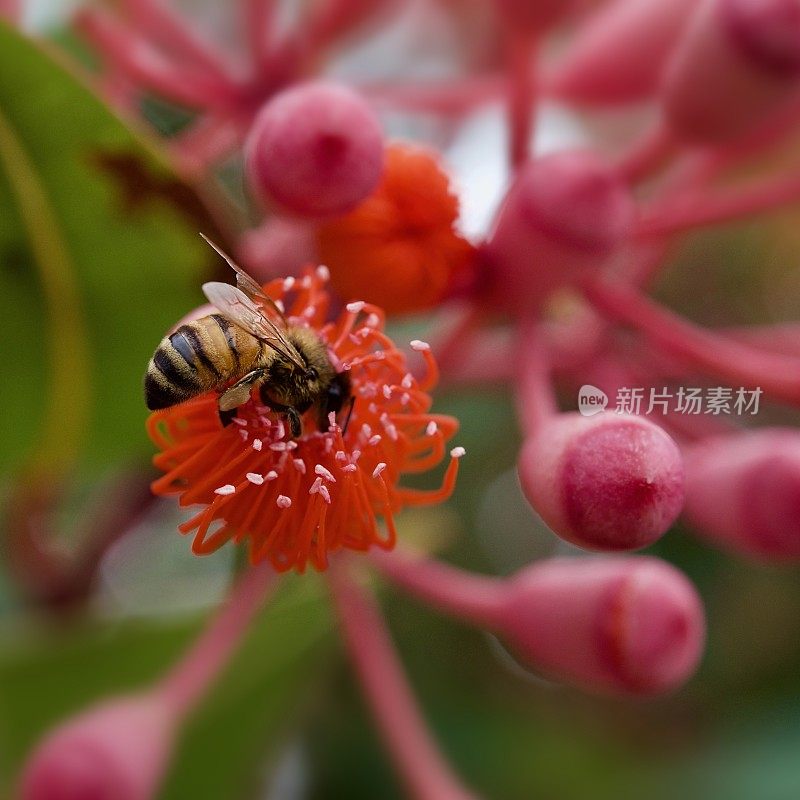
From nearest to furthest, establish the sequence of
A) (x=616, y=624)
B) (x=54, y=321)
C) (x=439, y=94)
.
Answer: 1. (x=616, y=624)
2. (x=54, y=321)
3. (x=439, y=94)

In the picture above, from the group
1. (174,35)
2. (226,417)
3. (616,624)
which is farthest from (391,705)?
(174,35)

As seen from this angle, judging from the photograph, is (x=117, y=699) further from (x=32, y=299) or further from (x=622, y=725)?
(x=622, y=725)

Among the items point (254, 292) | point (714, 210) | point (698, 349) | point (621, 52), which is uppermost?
point (621, 52)

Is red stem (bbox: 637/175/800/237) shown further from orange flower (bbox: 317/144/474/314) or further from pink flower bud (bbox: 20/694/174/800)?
pink flower bud (bbox: 20/694/174/800)

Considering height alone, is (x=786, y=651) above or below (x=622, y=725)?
above

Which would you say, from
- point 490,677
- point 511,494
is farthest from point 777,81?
point 490,677

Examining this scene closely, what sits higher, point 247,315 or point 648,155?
point 648,155

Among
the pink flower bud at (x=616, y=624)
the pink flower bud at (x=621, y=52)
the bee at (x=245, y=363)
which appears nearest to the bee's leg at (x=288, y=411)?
the bee at (x=245, y=363)

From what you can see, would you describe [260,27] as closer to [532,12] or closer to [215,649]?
[532,12]
